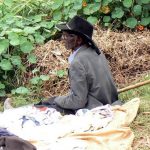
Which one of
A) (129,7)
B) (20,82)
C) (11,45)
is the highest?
(129,7)

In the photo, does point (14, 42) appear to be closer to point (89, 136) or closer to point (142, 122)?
point (142, 122)

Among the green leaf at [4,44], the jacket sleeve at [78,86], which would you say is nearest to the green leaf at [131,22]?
the green leaf at [4,44]

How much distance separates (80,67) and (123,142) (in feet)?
3.12

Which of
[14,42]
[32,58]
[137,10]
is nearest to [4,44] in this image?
[14,42]

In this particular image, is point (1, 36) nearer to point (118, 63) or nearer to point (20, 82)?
point (20, 82)

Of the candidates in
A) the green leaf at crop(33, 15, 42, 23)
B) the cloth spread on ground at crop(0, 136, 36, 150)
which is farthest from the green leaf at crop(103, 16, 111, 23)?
the cloth spread on ground at crop(0, 136, 36, 150)

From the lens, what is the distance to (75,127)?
14.9 feet

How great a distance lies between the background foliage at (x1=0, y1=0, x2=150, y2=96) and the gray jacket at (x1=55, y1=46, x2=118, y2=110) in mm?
1391

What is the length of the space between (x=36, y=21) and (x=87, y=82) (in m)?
2.54

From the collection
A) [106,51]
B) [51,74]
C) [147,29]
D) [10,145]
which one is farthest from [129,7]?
[10,145]

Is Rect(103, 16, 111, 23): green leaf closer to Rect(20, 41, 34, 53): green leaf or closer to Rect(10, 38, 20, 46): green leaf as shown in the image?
Rect(20, 41, 34, 53): green leaf

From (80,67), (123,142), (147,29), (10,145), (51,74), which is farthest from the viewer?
(147,29)

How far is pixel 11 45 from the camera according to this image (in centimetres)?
669

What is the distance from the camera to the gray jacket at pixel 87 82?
493cm
